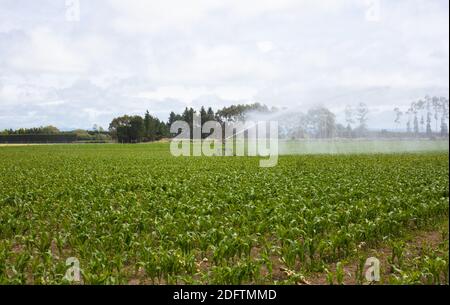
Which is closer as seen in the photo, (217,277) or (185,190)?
(217,277)

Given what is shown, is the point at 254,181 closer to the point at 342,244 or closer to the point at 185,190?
the point at 185,190

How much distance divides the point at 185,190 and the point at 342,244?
339 inches

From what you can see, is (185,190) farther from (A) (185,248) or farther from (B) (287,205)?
(A) (185,248)

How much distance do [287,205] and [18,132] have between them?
126132 mm

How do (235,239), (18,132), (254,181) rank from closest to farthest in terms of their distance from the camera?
(235,239) < (254,181) < (18,132)

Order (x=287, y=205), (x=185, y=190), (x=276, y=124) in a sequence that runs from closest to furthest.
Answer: (x=287, y=205)
(x=185, y=190)
(x=276, y=124)

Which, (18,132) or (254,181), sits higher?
(18,132)

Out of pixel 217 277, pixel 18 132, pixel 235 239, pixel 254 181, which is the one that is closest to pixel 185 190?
pixel 254 181

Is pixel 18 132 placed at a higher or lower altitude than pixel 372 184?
higher

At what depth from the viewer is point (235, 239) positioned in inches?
319
